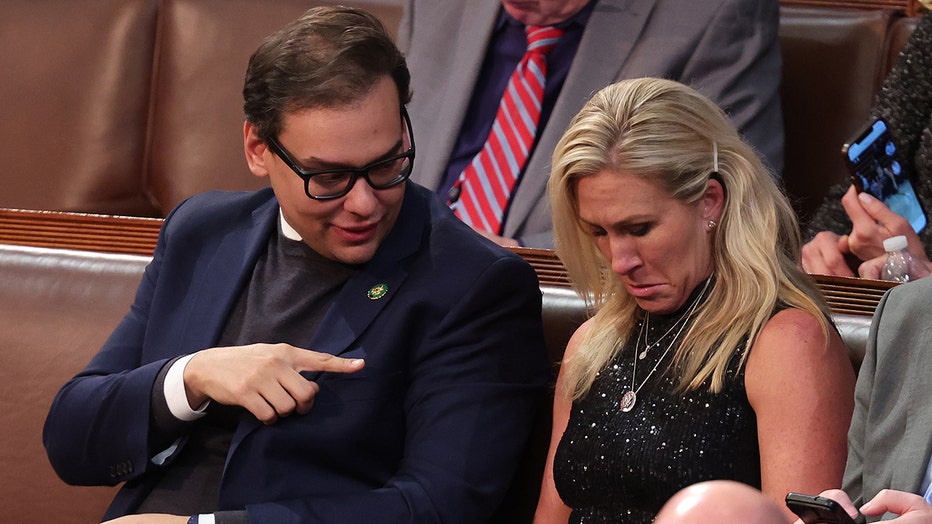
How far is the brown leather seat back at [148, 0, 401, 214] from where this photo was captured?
2531 mm

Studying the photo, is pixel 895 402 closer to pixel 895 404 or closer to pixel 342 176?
pixel 895 404

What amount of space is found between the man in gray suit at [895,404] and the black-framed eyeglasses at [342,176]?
53cm

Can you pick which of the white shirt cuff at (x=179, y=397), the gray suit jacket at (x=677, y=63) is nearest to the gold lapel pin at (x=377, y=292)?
the white shirt cuff at (x=179, y=397)

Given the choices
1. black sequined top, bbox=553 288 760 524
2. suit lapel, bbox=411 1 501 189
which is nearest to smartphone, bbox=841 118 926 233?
black sequined top, bbox=553 288 760 524

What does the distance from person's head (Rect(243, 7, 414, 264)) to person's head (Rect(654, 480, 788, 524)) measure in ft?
2.64

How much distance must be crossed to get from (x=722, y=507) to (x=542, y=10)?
1610 millimetres

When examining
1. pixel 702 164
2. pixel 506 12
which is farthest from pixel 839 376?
pixel 506 12

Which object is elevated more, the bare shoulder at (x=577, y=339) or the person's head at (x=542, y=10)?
the person's head at (x=542, y=10)

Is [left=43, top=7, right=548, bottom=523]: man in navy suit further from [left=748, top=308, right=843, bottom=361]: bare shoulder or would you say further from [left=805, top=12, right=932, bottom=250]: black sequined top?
[left=805, top=12, right=932, bottom=250]: black sequined top

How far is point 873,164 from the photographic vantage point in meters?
1.80

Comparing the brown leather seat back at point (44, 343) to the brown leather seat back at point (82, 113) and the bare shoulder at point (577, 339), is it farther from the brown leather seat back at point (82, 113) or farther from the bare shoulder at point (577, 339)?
the brown leather seat back at point (82, 113)

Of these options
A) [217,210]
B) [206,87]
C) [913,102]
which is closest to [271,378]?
[217,210]

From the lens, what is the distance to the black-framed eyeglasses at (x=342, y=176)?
142 cm

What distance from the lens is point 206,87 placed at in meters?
2.56
